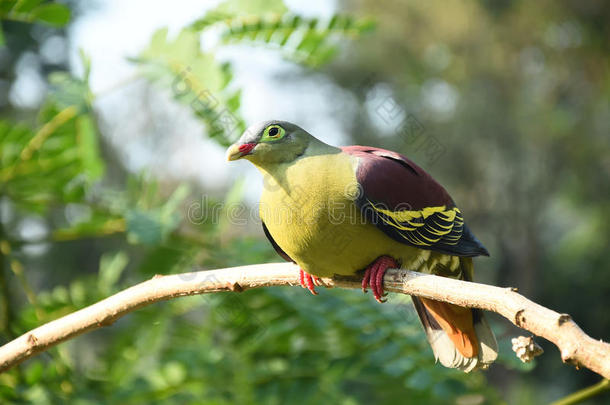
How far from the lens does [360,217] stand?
1973 millimetres

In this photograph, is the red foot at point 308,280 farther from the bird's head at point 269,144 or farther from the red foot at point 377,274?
the bird's head at point 269,144

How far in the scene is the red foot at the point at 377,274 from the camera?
1.95m

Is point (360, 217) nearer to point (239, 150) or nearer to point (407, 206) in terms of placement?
point (407, 206)

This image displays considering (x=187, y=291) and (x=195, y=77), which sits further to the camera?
(x=195, y=77)

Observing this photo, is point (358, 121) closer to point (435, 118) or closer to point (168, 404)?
point (435, 118)

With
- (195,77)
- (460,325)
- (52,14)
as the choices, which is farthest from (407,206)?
(52,14)

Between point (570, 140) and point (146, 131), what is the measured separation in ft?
32.9

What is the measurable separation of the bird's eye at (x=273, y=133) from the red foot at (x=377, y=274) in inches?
23.4

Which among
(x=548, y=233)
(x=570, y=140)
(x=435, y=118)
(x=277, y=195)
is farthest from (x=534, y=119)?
(x=277, y=195)

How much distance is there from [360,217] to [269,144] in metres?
0.45

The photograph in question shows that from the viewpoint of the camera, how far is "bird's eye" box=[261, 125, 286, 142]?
211cm

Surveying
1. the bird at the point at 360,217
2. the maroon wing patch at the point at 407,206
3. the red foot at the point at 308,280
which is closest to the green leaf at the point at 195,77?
the bird at the point at 360,217

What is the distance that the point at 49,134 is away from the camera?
9.55 feet

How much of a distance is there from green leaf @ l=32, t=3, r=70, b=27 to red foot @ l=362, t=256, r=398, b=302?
190cm
